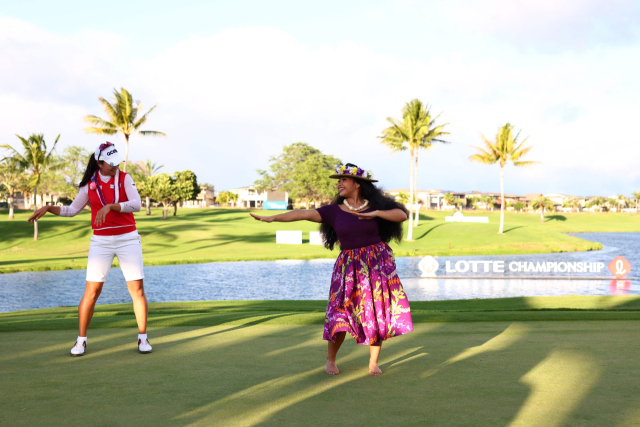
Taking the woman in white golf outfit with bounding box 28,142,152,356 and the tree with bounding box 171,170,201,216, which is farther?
the tree with bounding box 171,170,201,216

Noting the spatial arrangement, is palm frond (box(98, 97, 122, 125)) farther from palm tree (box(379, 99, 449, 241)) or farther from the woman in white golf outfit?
the woman in white golf outfit

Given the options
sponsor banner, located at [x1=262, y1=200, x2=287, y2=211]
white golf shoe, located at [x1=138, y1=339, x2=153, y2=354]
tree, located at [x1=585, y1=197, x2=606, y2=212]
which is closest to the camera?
white golf shoe, located at [x1=138, y1=339, x2=153, y2=354]

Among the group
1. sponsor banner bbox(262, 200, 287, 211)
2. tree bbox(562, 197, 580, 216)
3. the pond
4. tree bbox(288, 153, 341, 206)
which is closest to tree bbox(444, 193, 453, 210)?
tree bbox(562, 197, 580, 216)

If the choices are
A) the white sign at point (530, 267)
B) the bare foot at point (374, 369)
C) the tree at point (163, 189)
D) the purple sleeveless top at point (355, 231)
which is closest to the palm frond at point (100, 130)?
the tree at point (163, 189)

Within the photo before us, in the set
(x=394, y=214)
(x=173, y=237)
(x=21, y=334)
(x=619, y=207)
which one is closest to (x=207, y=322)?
(x=21, y=334)

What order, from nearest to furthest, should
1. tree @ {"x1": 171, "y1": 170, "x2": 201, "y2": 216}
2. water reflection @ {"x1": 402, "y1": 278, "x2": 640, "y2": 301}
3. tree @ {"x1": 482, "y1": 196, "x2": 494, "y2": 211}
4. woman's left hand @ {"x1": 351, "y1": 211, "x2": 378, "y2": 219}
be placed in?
woman's left hand @ {"x1": 351, "y1": 211, "x2": 378, "y2": 219}
water reflection @ {"x1": 402, "y1": 278, "x2": 640, "y2": 301}
tree @ {"x1": 171, "y1": 170, "x2": 201, "y2": 216}
tree @ {"x1": 482, "y1": 196, "x2": 494, "y2": 211}

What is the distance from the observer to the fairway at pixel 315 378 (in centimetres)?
375

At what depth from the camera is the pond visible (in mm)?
19906

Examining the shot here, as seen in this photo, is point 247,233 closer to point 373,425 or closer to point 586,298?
point 586,298

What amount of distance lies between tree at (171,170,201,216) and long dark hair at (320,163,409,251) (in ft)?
259

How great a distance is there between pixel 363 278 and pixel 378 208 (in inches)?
27.9

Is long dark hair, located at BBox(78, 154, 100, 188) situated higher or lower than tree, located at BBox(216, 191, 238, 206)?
higher

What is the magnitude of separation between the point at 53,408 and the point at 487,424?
2.99 metres

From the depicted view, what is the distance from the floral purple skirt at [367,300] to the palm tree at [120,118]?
148ft
